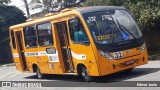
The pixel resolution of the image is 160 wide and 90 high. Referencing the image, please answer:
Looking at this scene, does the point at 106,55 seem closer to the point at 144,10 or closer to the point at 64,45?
the point at 64,45

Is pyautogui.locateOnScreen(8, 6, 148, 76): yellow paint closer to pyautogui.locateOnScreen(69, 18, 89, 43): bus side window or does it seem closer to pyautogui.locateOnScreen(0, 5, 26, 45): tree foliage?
pyautogui.locateOnScreen(69, 18, 89, 43): bus side window

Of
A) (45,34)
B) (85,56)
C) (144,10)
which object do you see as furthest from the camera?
(144,10)

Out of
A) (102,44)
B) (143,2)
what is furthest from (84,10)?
(143,2)

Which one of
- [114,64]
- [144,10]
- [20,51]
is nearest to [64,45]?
[114,64]

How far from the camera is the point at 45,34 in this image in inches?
669

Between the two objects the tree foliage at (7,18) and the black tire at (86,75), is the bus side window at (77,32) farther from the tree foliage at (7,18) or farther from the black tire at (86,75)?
the tree foliage at (7,18)

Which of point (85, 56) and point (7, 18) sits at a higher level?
point (7, 18)

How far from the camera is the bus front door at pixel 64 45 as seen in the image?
1521 centimetres

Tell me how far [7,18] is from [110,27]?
35.9 meters

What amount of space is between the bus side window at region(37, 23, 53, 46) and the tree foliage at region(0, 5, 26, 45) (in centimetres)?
3002

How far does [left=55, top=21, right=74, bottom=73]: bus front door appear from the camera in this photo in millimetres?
15211

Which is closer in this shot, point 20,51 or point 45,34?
point 45,34

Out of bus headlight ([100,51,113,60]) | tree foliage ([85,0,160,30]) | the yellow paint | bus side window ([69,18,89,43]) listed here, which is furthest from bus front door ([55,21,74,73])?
tree foliage ([85,0,160,30])

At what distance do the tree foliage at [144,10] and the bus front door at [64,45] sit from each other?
953 centimetres
